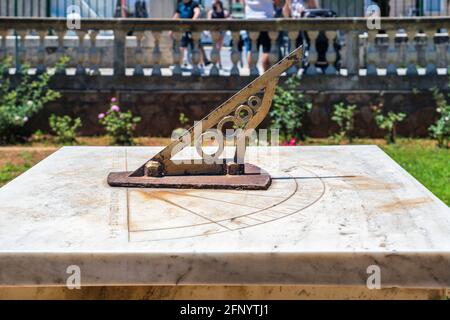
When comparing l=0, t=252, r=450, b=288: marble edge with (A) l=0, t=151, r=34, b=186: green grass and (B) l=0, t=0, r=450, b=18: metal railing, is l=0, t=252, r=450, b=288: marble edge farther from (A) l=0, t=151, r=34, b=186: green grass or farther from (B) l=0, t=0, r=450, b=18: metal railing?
(B) l=0, t=0, r=450, b=18: metal railing

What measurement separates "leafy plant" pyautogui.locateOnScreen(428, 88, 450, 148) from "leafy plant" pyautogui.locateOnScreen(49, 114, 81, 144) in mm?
4559

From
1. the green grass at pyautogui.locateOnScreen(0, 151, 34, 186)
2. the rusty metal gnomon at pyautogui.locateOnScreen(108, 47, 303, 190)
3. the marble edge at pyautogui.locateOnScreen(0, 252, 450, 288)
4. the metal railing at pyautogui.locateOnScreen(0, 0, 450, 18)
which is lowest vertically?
the green grass at pyautogui.locateOnScreen(0, 151, 34, 186)

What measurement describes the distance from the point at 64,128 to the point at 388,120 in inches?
163

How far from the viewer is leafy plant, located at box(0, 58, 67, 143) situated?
10.6m

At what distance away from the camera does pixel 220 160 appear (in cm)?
458

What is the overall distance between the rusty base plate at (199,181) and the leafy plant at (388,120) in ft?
21.4

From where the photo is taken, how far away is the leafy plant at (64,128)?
420 inches

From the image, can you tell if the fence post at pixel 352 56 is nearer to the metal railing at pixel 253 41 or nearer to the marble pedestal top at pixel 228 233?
the metal railing at pixel 253 41

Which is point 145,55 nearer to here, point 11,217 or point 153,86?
point 153,86

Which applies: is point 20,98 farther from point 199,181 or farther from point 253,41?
point 199,181

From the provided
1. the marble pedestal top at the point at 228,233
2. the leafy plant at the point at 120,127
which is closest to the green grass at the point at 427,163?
the leafy plant at the point at 120,127

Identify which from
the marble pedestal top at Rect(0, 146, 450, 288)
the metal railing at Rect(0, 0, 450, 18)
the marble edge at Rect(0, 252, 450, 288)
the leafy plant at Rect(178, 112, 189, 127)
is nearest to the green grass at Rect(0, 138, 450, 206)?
the leafy plant at Rect(178, 112, 189, 127)

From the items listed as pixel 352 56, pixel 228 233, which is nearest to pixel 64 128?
pixel 352 56
